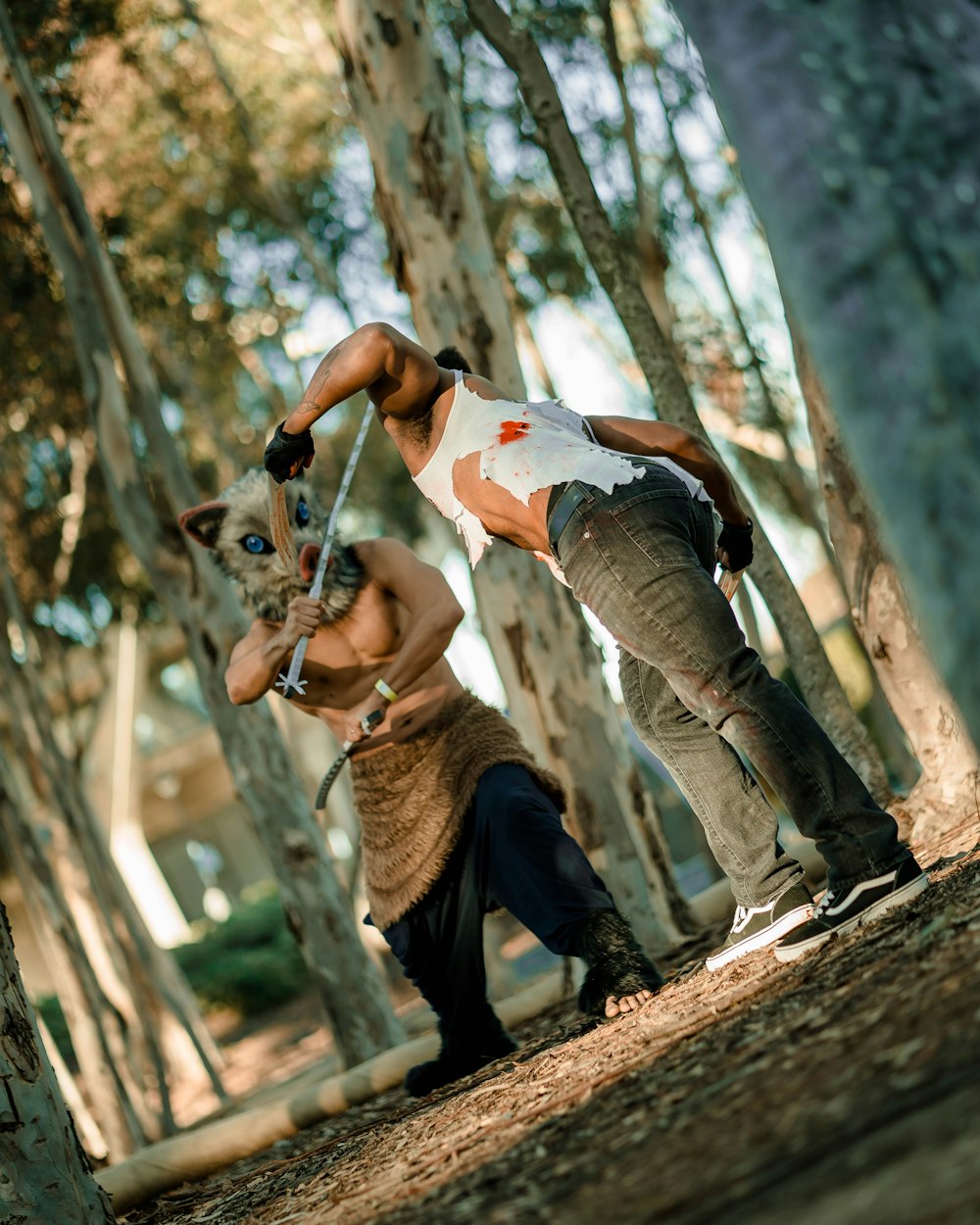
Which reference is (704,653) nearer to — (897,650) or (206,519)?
(897,650)

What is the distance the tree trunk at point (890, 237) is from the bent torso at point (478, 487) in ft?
5.87

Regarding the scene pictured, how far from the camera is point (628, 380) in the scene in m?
19.9

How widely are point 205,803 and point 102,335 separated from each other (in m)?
28.0

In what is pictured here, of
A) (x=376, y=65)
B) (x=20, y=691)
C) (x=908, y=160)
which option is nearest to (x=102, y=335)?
(x=376, y=65)

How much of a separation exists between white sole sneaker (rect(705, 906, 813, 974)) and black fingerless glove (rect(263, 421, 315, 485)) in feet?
5.80

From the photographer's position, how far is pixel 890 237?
5.80 ft

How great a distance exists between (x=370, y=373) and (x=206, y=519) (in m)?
1.60

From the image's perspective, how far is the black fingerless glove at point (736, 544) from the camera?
4.15 metres

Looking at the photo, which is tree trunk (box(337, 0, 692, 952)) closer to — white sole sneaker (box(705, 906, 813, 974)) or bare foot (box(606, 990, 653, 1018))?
bare foot (box(606, 990, 653, 1018))

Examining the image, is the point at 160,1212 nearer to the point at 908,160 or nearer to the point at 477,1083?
the point at 477,1083

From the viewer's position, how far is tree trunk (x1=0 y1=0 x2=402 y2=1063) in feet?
27.1

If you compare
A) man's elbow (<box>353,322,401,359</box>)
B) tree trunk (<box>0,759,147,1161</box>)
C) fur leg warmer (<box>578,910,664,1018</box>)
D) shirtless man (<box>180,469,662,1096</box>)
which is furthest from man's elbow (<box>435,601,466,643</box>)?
tree trunk (<box>0,759,147,1161</box>)

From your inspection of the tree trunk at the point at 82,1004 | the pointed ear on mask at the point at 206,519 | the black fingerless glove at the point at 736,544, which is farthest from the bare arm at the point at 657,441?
the tree trunk at the point at 82,1004

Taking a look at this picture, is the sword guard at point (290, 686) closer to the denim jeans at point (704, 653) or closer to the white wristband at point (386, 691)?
the white wristband at point (386, 691)
